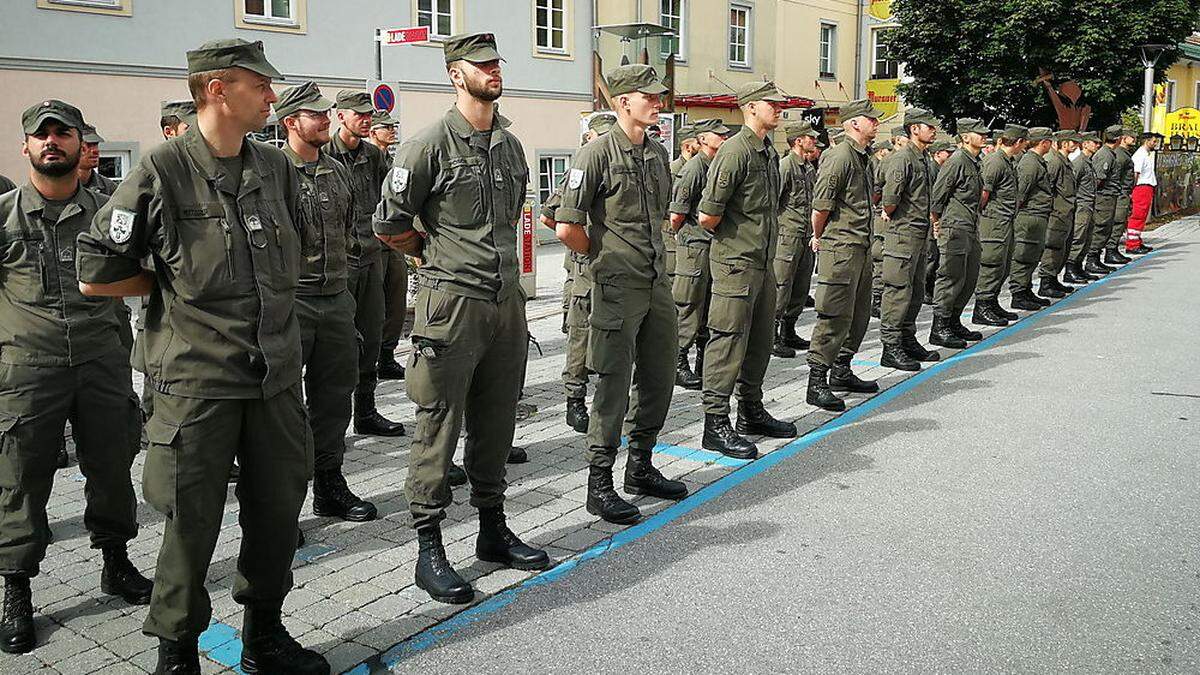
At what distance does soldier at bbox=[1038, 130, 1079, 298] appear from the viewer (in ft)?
43.4

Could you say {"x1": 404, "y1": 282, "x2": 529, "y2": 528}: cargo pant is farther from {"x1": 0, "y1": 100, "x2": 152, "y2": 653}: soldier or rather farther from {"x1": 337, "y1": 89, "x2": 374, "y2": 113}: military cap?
{"x1": 337, "y1": 89, "x2": 374, "y2": 113}: military cap

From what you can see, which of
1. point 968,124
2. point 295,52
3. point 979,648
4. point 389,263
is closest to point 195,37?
point 295,52

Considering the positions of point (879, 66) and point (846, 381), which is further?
point (879, 66)

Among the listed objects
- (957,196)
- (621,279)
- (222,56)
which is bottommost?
(621,279)

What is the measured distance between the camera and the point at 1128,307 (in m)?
12.8

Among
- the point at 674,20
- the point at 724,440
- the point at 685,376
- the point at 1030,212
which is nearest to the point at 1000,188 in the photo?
the point at 1030,212

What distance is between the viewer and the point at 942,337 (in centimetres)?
1057

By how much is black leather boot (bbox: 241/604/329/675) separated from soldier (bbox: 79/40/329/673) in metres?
0.23

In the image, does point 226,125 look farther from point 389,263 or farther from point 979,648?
point 389,263

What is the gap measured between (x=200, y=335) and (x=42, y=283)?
1454 mm

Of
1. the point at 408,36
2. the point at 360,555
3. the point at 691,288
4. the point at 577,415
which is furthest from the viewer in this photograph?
the point at 408,36

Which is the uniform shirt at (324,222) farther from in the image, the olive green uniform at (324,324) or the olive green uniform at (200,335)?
the olive green uniform at (200,335)

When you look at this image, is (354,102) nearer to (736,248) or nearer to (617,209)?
(617,209)

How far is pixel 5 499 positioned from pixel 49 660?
2.39 ft
